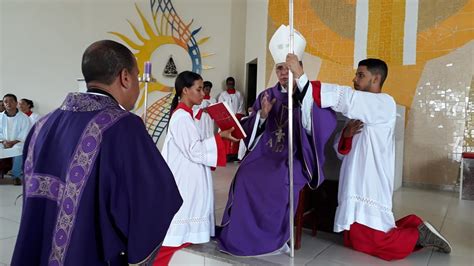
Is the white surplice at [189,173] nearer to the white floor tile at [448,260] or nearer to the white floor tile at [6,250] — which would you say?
the white floor tile at [6,250]

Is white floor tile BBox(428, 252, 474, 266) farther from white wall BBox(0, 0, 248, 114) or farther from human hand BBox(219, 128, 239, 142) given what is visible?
white wall BBox(0, 0, 248, 114)

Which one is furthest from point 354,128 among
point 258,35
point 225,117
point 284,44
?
point 258,35

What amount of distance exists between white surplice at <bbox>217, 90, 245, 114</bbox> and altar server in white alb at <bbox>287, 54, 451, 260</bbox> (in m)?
5.59

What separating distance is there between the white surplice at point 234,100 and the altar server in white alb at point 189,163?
5532 mm

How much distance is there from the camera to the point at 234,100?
8.36 meters

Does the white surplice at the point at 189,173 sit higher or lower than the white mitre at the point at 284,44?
lower

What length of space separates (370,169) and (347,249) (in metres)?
0.57

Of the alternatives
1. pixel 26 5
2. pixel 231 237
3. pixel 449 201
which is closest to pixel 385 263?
pixel 231 237

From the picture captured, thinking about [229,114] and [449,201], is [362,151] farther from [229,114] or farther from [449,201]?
[449,201]

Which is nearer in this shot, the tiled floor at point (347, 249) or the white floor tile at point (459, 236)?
the tiled floor at point (347, 249)

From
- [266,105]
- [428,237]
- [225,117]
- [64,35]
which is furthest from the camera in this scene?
[64,35]

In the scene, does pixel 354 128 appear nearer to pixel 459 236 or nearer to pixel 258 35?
pixel 459 236

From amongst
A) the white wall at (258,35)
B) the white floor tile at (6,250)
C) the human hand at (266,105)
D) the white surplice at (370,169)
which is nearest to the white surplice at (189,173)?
the human hand at (266,105)

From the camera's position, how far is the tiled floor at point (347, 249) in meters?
2.52
